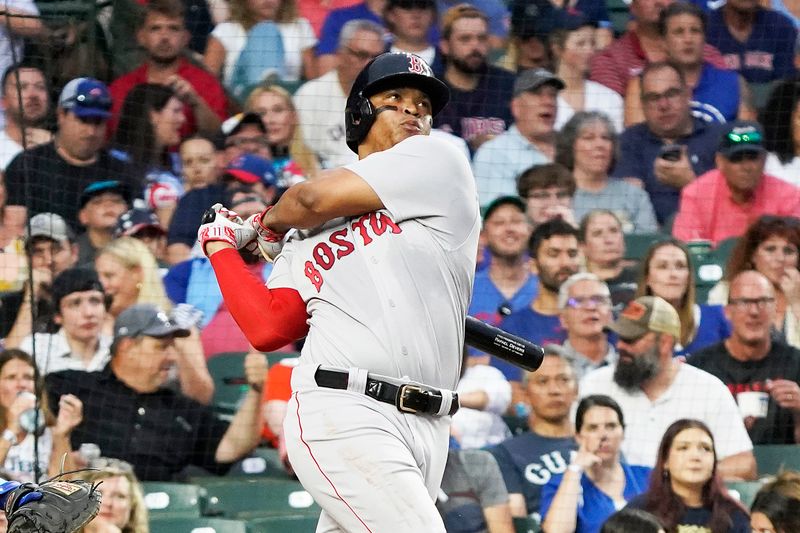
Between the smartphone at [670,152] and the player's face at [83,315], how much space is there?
9.04ft

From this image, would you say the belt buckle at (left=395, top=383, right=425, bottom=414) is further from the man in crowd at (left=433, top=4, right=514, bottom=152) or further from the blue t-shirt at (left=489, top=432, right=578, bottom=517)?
the man in crowd at (left=433, top=4, right=514, bottom=152)

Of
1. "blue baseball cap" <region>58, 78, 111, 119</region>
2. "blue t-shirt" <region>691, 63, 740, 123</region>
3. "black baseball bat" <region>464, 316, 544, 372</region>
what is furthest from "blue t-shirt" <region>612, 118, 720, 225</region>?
"black baseball bat" <region>464, 316, 544, 372</region>

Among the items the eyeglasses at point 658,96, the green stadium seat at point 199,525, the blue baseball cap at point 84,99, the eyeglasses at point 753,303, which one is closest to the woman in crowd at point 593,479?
the eyeglasses at point 753,303

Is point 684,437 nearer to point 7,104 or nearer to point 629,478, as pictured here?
point 629,478

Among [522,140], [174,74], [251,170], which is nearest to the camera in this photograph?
[251,170]

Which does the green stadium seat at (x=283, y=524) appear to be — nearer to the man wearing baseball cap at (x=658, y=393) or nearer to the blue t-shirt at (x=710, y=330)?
the man wearing baseball cap at (x=658, y=393)

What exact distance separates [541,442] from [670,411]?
0.57 meters

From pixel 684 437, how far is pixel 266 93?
8.62ft

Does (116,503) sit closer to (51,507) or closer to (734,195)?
(51,507)

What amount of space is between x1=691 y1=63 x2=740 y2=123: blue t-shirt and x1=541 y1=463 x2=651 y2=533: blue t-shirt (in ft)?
6.90

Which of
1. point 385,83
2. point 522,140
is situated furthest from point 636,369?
point 385,83

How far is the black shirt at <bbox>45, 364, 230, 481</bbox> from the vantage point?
18.0ft

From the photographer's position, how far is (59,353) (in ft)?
18.7

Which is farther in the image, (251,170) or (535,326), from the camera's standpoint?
(251,170)
